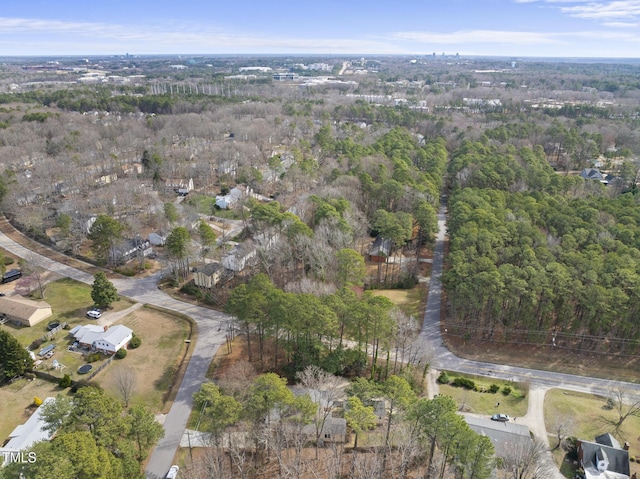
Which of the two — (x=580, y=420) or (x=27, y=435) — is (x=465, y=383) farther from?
(x=27, y=435)

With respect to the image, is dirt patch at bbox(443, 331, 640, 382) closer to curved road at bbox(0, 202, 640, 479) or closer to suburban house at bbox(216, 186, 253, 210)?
curved road at bbox(0, 202, 640, 479)

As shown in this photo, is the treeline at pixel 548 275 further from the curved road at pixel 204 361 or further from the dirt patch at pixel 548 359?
the curved road at pixel 204 361

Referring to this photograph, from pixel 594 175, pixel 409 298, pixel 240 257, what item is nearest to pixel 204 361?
pixel 240 257

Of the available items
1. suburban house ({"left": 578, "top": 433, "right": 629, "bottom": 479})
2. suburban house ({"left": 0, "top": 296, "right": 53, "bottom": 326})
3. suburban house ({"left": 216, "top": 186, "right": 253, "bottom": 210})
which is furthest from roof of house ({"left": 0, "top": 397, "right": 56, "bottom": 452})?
suburban house ({"left": 216, "top": 186, "right": 253, "bottom": 210})

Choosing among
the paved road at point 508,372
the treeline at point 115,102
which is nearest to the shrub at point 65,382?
the paved road at point 508,372

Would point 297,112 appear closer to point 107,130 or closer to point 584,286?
point 107,130

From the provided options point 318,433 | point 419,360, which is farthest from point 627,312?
point 318,433

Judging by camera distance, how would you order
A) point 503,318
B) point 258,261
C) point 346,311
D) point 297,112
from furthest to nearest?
point 297,112 → point 258,261 → point 503,318 → point 346,311
